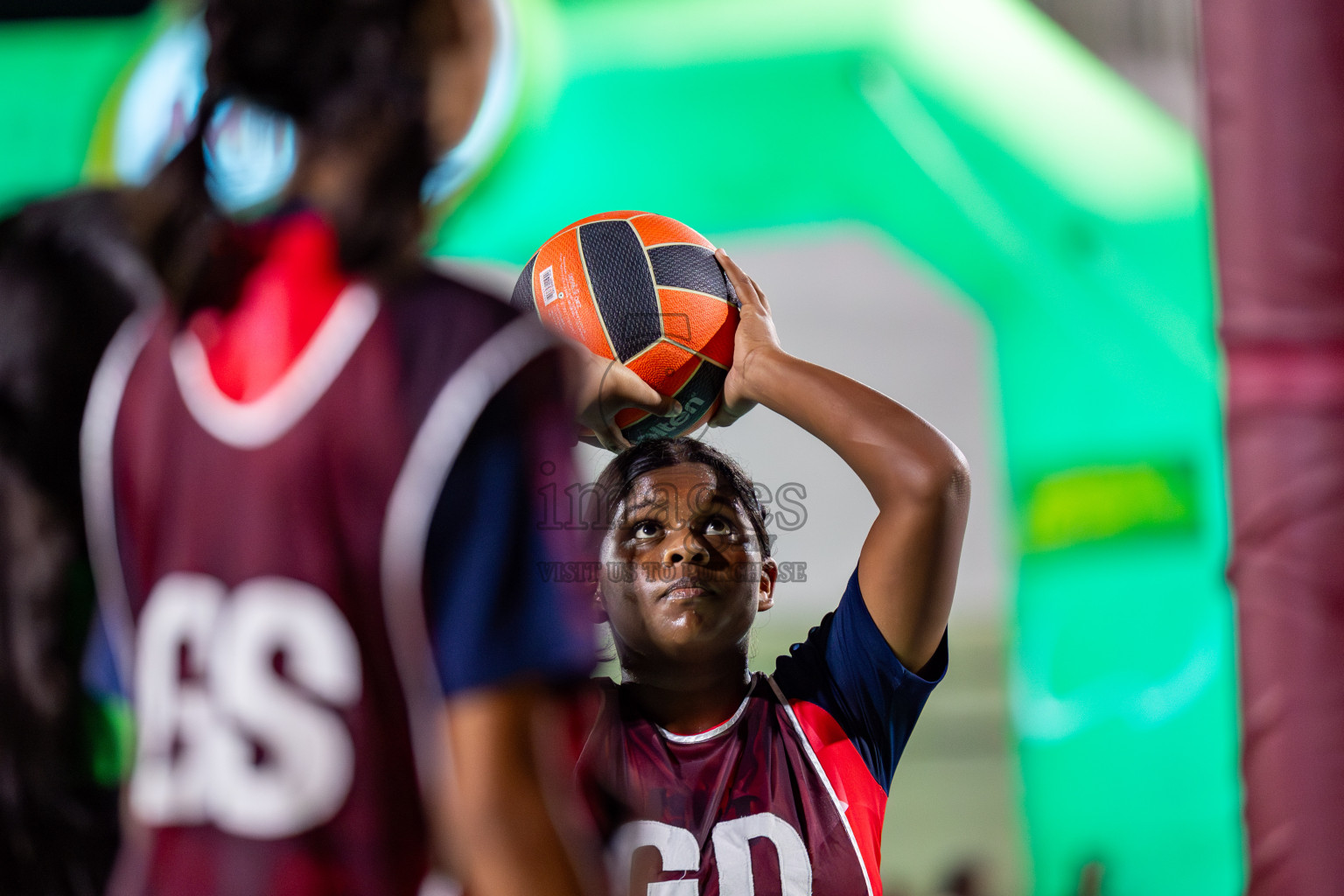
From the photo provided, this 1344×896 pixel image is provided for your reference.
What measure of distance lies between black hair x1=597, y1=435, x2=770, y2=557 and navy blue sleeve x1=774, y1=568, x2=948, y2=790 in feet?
0.59

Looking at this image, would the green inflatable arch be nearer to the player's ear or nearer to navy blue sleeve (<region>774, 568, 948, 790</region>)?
→ the player's ear

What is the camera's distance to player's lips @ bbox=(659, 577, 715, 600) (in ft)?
4.97

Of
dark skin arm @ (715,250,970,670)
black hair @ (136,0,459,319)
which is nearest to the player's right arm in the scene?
black hair @ (136,0,459,319)

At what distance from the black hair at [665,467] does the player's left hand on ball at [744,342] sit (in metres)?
0.06

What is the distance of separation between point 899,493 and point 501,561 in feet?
2.65

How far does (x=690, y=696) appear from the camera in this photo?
1557 mm

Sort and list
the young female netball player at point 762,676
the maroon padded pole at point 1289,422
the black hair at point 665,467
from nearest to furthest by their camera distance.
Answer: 1. the maroon padded pole at point 1289,422
2. the young female netball player at point 762,676
3. the black hair at point 665,467

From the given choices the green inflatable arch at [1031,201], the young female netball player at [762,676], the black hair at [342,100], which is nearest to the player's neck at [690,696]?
the young female netball player at [762,676]

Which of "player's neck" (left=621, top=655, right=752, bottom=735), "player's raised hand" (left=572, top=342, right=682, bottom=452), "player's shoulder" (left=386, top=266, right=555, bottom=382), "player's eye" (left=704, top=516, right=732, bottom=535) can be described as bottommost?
"player's neck" (left=621, top=655, right=752, bottom=735)

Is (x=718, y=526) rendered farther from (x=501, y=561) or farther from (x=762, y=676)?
(x=501, y=561)

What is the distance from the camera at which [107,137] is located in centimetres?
319

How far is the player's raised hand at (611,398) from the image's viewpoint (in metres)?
1.47

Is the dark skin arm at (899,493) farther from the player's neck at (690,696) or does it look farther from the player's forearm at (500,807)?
the player's forearm at (500,807)

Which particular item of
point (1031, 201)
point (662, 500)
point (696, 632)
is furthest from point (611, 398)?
point (1031, 201)
